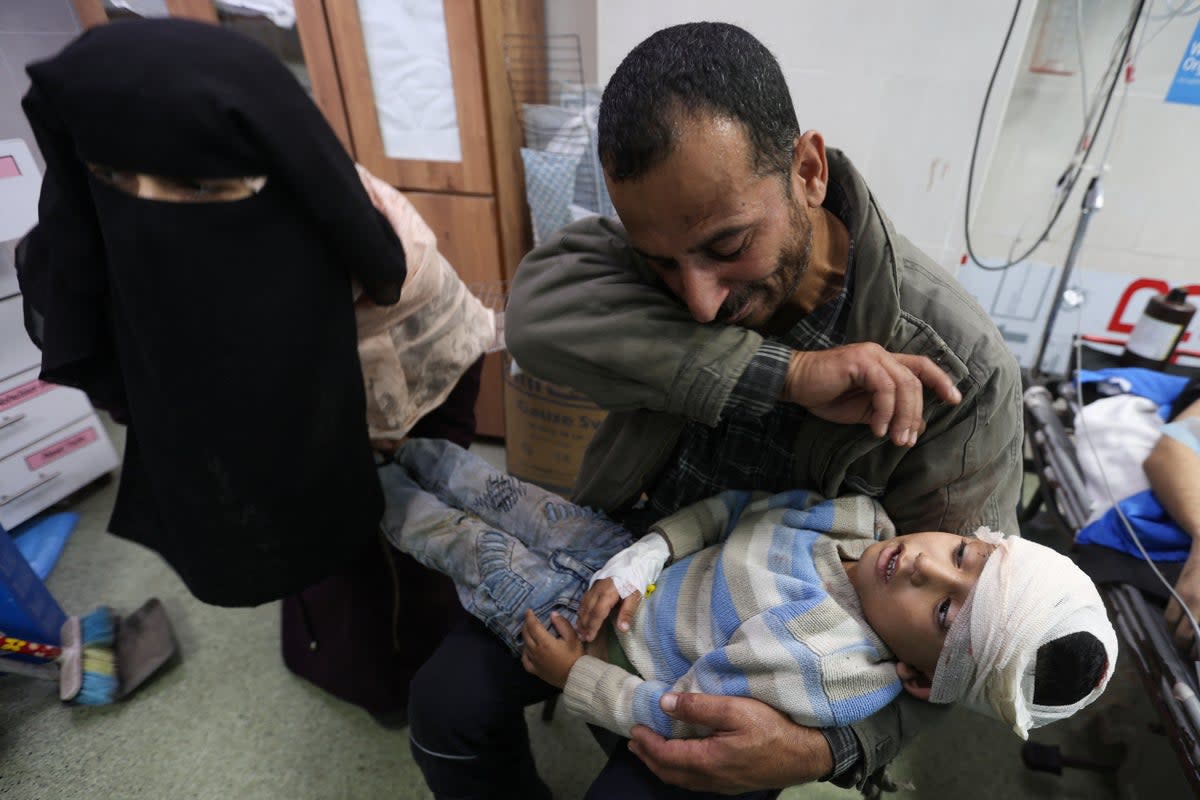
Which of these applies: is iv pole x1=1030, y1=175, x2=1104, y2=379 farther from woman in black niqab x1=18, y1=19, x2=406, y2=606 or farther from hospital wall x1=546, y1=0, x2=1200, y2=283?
woman in black niqab x1=18, y1=19, x2=406, y2=606

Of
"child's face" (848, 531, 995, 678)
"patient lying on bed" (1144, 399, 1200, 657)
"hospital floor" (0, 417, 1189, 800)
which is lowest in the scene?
"hospital floor" (0, 417, 1189, 800)

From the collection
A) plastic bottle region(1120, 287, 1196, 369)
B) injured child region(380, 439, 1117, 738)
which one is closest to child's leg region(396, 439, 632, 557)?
injured child region(380, 439, 1117, 738)

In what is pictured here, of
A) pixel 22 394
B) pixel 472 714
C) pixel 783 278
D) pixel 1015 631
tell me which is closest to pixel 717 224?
pixel 783 278

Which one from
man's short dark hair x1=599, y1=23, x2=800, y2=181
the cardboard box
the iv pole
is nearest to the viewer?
man's short dark hair x1=599, y1=23, x2=800, y2=181

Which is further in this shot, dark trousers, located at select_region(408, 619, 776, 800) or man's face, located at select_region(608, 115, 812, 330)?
dark trousers, located at select_region(408, 619, 776, 800)

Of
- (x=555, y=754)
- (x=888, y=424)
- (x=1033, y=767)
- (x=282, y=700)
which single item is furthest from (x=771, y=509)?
(x=282, y=700)

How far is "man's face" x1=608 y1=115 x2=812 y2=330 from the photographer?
2.52ft

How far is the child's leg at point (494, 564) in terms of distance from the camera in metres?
1.09

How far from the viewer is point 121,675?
5.41ft

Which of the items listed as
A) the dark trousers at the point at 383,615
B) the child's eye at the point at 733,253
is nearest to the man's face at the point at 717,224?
the child's eye at the point at 733,253

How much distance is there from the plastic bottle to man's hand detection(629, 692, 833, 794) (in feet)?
5.71

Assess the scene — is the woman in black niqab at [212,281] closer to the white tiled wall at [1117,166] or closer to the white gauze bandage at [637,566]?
the white gauze bandage at [637,566]

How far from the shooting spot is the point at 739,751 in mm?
839

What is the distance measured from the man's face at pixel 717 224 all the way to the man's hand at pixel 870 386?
0.40ft
